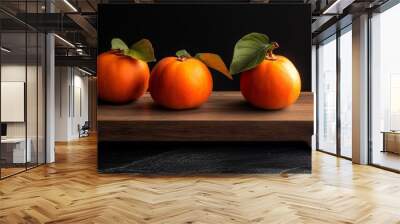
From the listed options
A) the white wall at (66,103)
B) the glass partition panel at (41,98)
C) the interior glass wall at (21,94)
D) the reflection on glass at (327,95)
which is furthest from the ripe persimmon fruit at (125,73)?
the white wall at (66,103)

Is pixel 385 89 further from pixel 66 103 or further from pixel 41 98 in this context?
pixel 66 103

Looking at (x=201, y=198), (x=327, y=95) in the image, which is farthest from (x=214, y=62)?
(x=327, y=95)

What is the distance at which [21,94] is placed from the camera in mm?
6973

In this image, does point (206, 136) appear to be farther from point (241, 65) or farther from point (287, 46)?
point (287, 46)

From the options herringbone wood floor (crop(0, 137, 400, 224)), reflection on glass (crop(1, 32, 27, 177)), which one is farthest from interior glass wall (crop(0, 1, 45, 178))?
herringbone wood floor (crop(0, 137, 400, 224))

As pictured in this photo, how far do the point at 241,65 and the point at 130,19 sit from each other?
1.33 ft

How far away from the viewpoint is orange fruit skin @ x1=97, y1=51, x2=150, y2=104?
60 centimetres

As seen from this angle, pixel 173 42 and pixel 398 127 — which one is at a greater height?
pixel 173 42

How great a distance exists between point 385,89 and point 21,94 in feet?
21.0

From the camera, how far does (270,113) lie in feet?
1.94

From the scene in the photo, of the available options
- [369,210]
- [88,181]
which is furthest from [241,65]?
[88,181]

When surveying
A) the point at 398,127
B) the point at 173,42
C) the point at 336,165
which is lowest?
the point at 336,165

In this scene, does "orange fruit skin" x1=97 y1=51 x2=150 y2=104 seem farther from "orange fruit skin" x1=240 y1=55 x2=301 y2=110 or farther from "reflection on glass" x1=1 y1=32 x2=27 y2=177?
"reflection on glass" x1=1 y1=32 x2=27 y2=177

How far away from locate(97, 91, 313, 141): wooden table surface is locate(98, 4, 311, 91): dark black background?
0.69ft
